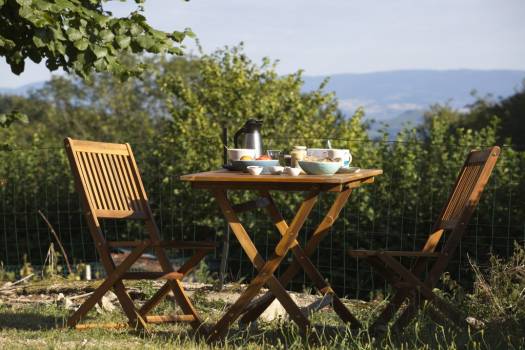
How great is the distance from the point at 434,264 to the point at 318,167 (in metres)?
0.83

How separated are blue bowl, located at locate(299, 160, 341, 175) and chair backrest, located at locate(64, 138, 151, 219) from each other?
1.18 metres

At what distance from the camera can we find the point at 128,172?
199 inches

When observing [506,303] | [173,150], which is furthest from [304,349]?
[173,150]

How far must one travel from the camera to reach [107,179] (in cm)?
492

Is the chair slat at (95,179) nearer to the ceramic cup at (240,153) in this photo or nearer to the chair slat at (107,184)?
the chair slat at (107,184)

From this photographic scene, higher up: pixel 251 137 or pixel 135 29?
pixel 135 29

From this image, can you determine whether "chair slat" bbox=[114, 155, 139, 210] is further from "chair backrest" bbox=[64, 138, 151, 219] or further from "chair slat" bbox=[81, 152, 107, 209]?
"chair slat" bbox=[81, 152, 107, 209]

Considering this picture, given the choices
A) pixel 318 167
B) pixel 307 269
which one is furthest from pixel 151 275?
pixel 318 167

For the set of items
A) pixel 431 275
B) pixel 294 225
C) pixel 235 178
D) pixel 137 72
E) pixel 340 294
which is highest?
pixel 137 72

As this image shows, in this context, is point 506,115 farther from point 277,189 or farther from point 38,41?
point 277,189

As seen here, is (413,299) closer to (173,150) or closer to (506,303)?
(506,303)

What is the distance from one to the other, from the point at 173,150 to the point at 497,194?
12.2ft

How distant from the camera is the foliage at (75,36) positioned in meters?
4.94

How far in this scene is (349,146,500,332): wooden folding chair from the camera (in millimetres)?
4246
